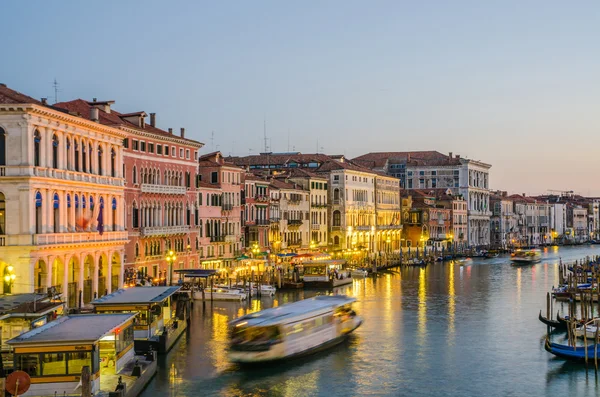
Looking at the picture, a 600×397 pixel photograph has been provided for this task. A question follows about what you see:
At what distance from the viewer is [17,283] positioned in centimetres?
2162

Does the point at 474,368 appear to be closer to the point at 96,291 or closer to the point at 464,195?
the point at 96,291

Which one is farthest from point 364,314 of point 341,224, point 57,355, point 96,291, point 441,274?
point 341,224

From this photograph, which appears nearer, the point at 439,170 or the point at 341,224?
the point at 341,224

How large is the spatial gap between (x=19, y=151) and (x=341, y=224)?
3547cm

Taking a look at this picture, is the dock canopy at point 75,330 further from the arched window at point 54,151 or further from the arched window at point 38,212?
the arched window at point 54,151

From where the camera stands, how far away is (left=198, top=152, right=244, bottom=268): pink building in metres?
38.9

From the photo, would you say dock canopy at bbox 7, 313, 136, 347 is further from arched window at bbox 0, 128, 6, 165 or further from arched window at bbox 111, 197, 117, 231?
arched window at bbox 111, 197, 117, 231

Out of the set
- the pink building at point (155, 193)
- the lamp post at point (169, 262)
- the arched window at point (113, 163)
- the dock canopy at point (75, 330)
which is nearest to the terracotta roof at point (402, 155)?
the pink building at point (155, 193)

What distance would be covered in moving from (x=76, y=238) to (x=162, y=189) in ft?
32.3

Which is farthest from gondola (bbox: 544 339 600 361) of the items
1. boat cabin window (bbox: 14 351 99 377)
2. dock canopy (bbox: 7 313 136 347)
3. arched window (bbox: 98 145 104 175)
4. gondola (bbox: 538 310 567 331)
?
arched window (bbox: 98 145 104 175)

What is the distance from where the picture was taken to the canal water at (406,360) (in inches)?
696

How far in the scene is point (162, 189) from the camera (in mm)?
33750

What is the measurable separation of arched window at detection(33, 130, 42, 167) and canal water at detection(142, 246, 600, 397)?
5738mm

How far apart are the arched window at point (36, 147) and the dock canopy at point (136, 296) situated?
12.6ft
